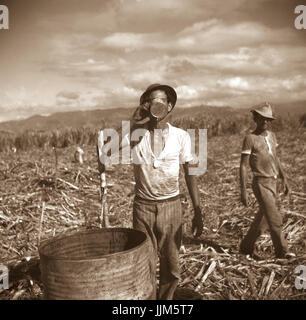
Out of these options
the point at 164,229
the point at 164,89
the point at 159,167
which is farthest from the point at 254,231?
the point at 164,89

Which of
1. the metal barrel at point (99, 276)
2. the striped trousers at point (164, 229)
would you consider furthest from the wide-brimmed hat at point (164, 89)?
the metal barrel at point (99, 276)

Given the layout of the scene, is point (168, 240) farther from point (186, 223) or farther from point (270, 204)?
point (186, 223)

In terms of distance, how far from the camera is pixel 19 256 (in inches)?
185

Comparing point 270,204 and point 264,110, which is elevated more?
point 264,110

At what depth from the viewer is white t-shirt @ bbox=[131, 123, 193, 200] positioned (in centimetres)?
303

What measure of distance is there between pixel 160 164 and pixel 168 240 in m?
0.73

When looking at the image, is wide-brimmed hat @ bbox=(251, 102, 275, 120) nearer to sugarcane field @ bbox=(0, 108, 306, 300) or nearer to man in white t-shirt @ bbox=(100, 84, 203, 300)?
man in white t-shirt @ bbox=(100, 84, 203, 300)

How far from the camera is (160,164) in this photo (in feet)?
9.95

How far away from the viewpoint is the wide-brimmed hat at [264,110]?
4.27 m

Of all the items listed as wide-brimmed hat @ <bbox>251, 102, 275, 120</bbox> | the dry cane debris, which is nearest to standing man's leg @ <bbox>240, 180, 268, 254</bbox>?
the dry cane debris

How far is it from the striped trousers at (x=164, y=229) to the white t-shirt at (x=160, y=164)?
9 centimetres
